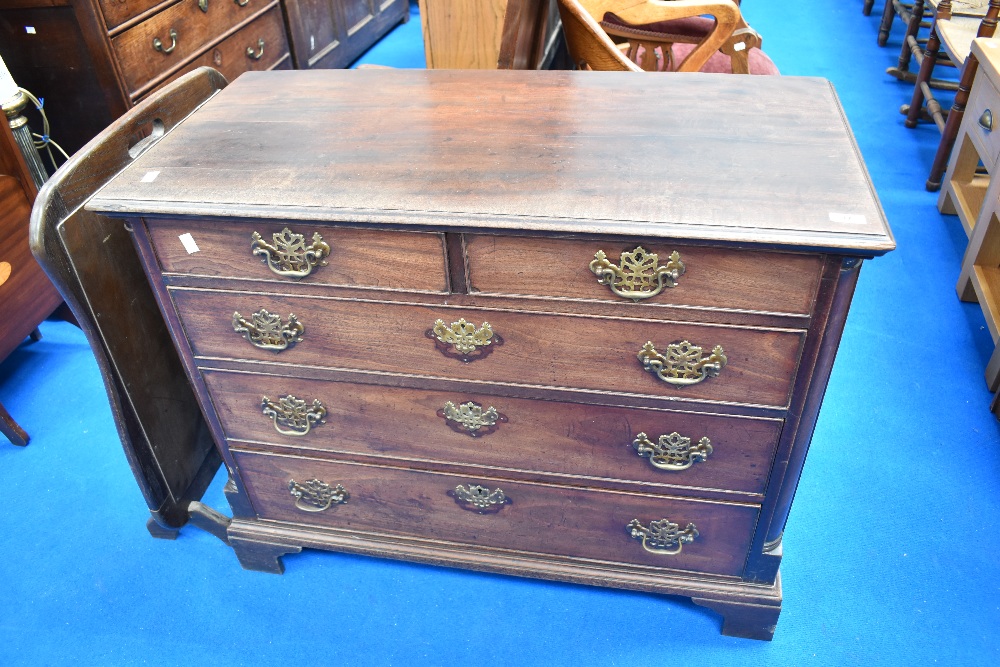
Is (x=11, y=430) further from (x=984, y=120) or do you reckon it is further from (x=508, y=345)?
(x=984, y=120)

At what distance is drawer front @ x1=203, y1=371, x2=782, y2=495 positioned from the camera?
1.40 meters

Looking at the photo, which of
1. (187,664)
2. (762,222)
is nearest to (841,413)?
(762,222)

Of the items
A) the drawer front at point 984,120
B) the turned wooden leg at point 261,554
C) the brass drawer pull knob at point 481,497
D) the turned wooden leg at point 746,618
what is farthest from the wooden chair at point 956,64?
the turned wooden leg at point 261,554

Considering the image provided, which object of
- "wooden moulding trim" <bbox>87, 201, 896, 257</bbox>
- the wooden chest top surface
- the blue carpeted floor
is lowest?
A: the blue carpeted floor

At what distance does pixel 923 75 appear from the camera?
355cm

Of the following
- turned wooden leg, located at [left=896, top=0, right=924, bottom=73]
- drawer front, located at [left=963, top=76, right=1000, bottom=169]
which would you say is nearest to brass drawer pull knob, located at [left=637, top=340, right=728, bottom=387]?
drawer front, located at [left=963, top=76, right=1000, bottom=169]

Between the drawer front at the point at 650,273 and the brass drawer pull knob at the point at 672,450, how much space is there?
1.04ft

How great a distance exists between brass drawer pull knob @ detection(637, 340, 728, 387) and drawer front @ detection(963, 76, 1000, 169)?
71.2 inches

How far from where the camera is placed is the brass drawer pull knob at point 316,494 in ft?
5.57

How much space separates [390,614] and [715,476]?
0.85 m

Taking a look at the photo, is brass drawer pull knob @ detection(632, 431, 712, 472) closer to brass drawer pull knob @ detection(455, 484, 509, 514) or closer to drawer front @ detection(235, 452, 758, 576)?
drawer front @ detection(235, 452, 758, 576)

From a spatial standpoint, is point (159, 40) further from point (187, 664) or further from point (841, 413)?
point (841, 413)

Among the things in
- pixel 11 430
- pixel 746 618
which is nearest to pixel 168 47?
pixel 11 430

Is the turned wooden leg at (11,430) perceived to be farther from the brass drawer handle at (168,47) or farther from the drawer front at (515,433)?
the brass drawer handle at (168,47)
